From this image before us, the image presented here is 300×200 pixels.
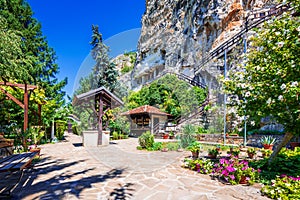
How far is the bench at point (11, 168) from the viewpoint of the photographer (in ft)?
9.04

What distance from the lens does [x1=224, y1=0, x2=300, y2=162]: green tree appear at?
3662 mm

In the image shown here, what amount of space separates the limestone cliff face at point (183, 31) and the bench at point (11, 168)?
58.0ft

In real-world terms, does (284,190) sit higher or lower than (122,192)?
higher

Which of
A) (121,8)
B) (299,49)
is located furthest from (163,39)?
(299,49)

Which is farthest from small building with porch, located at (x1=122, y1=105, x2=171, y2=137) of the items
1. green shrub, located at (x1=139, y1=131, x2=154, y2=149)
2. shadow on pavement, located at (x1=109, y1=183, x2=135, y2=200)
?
shadow on pavement, located at (x1=109, y1=183, x2=135, y2=200)

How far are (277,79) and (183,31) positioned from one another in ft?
76.0

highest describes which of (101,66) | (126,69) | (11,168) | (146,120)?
(126,69)

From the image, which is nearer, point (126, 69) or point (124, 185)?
point (124, 185)

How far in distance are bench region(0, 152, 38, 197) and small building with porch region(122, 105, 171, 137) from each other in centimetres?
1401

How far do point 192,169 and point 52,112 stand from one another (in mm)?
11448

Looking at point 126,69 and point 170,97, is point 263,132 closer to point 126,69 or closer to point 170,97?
point 170,97

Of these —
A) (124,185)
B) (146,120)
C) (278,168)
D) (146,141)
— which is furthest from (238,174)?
(146,120)

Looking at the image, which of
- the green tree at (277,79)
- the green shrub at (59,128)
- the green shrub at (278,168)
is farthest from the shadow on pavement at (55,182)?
the green shrub at (59,128)

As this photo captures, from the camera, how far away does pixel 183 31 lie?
25.0 meters
